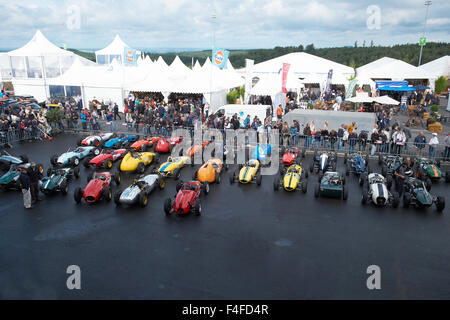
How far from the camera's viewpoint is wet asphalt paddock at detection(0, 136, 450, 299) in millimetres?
7105

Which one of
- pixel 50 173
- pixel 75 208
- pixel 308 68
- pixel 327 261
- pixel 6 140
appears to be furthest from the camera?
pixel 308 68

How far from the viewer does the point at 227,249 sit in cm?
858

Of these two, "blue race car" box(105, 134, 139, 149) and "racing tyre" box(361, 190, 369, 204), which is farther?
"blue race car" box(105, 134, 139, 149)

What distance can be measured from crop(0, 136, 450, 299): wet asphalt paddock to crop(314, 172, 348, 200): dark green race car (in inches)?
10.3

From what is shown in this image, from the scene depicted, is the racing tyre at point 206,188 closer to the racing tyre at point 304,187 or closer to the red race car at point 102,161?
the racing tyre at point 304,187

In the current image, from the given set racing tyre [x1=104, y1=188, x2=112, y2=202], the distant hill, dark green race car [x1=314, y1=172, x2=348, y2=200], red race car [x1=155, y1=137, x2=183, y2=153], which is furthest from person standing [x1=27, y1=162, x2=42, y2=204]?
the distant hill

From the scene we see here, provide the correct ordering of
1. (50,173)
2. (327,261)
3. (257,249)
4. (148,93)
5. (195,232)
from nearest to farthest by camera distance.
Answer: (327,261) → (257,249) → (195,232) → (50,173) → (148,93)

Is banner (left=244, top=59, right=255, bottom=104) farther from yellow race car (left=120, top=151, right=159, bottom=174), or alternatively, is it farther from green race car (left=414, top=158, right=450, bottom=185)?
green race car (left=414, top=158, right=450, bottom=185)

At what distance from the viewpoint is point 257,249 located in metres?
8.58

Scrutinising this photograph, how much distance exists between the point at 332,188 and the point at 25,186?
9955 mm
